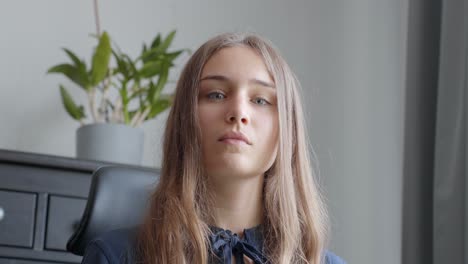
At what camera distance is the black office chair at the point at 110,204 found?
1.26 m

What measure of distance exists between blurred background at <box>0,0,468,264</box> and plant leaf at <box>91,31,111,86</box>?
0.25 metres

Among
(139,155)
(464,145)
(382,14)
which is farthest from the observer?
(382,14)

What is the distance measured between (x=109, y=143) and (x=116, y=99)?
23 centimetres

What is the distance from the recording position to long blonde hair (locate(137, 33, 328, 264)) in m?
1.10

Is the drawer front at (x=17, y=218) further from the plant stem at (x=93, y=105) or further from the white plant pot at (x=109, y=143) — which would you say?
the plant stem at (x=93, y=105)

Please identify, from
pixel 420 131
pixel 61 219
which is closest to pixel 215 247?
pixel 61 219

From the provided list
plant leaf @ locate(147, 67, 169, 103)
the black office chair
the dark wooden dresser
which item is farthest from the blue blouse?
plant leaf @ locate(147, 67, 169, 103)

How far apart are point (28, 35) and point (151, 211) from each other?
121cm

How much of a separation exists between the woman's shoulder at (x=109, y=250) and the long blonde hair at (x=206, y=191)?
2 centimetres

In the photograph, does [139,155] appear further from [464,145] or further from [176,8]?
[464,145]

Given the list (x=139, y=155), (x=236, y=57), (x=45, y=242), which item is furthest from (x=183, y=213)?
(x=139, y=155)

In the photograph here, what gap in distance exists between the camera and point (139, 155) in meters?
1.98

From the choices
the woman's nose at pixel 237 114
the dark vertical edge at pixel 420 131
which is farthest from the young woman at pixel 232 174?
the dark vertical edge at pixel 420 131

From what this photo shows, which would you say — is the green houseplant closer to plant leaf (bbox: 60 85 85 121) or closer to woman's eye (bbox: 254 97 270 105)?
plant leaf (bbox: 60 85 85 121)
